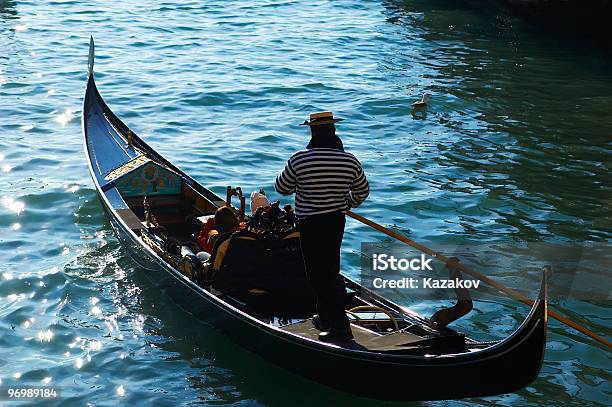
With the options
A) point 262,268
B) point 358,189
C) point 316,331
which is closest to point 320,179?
point 358,189

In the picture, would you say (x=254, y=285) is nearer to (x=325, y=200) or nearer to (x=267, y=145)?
(x=325, y=200)

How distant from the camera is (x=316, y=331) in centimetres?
636

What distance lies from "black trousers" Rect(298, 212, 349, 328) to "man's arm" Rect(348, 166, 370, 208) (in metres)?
0.13

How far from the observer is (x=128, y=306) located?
779 centimetres

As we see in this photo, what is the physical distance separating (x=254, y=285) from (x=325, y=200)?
126 centimetres

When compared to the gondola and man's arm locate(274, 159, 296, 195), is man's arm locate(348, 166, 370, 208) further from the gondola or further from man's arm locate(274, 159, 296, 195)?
the gondola

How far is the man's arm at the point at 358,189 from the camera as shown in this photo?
607cm

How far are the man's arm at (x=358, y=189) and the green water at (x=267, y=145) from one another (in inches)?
50.0

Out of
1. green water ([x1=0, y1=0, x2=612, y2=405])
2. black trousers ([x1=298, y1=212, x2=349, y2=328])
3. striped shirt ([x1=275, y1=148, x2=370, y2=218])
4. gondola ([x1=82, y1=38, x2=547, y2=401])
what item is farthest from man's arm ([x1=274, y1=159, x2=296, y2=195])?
green water ([x1=0, y1=0, x2=612, y2=405])

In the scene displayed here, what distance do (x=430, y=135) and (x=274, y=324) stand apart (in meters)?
6.25

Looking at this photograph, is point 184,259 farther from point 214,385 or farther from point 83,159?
point 83,159

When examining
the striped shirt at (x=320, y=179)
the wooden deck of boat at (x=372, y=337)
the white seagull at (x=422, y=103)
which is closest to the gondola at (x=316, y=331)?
the wooden deck of boat at (x=372, y=337)

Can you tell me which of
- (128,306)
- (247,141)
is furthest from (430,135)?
(128,306)

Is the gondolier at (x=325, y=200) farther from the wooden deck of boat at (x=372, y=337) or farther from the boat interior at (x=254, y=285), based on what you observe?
the boat interior at (x=254, y=285)
